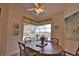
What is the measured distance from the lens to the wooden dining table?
2229mm

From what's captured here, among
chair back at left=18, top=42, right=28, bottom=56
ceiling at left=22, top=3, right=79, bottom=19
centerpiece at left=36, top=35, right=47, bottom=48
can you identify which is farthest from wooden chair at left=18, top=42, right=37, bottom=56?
ceiling at left=22, top=3, right=79, bottom=19

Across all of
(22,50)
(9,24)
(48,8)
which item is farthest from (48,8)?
(22,50)

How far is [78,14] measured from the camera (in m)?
2.27

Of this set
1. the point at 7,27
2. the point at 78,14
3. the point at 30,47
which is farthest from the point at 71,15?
the point at 7,27

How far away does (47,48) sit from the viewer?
226cm

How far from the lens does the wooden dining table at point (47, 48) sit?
2.23 metres

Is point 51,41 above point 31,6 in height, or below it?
below

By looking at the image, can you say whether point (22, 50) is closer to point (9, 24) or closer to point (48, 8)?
point (9, 24)

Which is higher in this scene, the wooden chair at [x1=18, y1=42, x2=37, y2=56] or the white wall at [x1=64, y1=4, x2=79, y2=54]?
the white wall at [x1=64, y1=4, x2=79, y2=54]

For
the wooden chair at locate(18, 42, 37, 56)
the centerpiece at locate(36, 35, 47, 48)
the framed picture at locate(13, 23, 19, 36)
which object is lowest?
the wooden chair at locate(18, 42, 37, 56)

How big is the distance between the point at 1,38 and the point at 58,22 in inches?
34.1

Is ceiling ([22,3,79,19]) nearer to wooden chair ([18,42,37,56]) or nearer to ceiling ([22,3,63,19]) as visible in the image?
ceiling ([22,3,63,19])

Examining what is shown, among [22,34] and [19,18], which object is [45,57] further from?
[19,18]

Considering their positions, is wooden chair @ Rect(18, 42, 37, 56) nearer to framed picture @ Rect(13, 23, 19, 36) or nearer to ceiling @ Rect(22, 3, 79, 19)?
framed picture @ Rect(13, 23, 19, 36)
